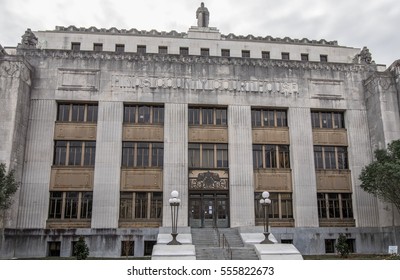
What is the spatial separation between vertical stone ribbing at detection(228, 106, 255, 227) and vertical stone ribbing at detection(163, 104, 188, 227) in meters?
3.70

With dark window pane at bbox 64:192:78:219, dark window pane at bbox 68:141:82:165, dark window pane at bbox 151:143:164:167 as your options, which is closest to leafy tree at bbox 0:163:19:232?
dark window pane at bbox 64:192:78:219

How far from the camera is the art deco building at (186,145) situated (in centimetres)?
3089

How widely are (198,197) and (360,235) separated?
1322cm

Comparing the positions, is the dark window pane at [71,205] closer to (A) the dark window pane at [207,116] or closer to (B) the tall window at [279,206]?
(A) the dark window pane at [207,116]

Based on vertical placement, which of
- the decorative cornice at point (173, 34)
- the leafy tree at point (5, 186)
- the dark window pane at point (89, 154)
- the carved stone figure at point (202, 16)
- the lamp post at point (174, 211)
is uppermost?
the carved stone figure at point (202, 16)

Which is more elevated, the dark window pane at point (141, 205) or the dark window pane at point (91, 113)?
the dark window pane at point (91, 113)

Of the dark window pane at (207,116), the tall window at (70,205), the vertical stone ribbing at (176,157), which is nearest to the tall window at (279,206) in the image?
the vertical stone ribbing at (176,157)

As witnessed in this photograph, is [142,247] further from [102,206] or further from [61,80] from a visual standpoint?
[61,80]

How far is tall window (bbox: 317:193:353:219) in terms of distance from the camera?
110ft

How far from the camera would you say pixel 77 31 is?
140ft

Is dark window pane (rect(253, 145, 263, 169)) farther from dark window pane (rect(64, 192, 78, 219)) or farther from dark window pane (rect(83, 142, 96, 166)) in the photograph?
dark window pane (rect(64, 192, 78, 219))

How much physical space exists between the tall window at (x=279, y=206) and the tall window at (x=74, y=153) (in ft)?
44.7

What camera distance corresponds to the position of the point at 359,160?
34.3 m

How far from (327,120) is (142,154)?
53.4 ft
